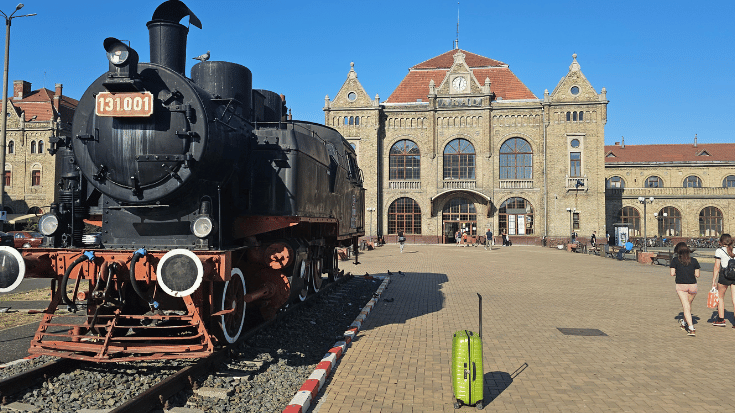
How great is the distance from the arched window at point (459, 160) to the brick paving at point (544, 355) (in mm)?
27551

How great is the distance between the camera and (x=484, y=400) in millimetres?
4871

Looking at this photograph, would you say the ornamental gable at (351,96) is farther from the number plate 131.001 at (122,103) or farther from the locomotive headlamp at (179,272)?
the locomotive headlamp at (179,272)

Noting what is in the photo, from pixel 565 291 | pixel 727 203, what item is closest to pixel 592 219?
pixel 727 203

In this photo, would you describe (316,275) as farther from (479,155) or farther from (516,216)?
(516,216)

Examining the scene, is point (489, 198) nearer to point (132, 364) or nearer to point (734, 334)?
point (734, 334)

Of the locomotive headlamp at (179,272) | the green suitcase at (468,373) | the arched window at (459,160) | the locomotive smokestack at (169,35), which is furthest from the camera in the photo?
the arched window at (459,160)

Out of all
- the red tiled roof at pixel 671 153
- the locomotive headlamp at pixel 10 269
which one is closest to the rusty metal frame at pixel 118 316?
the locomotive headlamp at pixel 10 269

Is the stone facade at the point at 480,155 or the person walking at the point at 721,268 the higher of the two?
the stone facade at the point at 480,155

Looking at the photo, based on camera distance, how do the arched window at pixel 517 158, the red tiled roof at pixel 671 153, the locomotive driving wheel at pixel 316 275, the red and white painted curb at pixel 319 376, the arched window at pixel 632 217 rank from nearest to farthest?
1. the red and white painted curb at pixel 319 376
2. the locomotive driving wheel at pixel 316 275
3. the arched window at pixel 517 158
4. the arched window at pixel 632 217
5. the red tiled roof at pixel 671 153

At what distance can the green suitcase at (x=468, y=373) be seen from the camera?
15.3ft

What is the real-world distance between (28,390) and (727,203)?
55521mm

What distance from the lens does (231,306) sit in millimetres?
5898

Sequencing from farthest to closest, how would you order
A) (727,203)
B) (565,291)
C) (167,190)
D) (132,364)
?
(727,203), (565,291), (132,364), (167,190)

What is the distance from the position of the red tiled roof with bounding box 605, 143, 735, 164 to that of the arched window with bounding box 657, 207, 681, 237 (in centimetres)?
714
